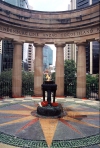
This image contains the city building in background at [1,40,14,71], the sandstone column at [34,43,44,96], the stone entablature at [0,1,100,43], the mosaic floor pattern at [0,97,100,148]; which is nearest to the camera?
the mosaic floor pattern at [0,97,100,148]

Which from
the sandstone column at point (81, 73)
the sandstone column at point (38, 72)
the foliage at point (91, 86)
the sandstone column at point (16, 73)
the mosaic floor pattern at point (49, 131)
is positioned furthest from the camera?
the foliage at point (91, 86)

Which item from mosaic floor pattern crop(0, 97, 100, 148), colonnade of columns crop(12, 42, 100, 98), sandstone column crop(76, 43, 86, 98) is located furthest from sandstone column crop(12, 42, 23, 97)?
mosaic floor pattern crop(0, 97, 100, 148)

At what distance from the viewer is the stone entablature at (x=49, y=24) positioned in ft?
80.0

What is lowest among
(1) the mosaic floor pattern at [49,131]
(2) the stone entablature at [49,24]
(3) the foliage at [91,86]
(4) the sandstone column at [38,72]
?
(1) the mosaic floor pattern at [49,131]

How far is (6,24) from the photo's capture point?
2427 cm

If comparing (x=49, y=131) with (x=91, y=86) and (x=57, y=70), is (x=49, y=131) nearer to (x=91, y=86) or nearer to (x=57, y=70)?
(x=57, y=70)

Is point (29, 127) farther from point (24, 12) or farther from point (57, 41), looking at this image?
point (24, 12)

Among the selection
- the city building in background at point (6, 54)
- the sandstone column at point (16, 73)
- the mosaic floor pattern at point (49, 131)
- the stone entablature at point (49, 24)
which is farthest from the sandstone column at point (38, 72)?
the city building in background at point (6, 54)

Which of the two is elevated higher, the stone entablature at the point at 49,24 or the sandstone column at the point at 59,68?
the stone entablature at the point at 49,24

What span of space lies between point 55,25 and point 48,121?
760 inches

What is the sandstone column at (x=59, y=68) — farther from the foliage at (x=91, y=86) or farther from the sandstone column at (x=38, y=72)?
the foliage at (x=91, y=86)

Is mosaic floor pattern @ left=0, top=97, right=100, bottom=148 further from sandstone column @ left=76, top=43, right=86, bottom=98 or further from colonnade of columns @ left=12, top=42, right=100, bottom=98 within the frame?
colonnade of columns @ left=12, top=42, right=100, bottom=98

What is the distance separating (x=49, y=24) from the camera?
27.1 meters

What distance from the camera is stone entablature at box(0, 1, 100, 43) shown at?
2438cm
